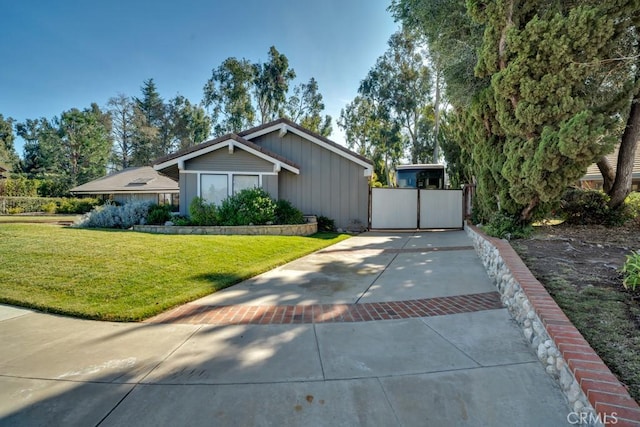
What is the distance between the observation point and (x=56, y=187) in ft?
100.0

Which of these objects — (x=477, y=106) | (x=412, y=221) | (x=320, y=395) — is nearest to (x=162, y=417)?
(x=320, y=395)

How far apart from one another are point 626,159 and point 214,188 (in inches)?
504

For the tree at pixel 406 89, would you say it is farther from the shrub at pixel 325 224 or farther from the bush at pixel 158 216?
the bush at pixel 158 216

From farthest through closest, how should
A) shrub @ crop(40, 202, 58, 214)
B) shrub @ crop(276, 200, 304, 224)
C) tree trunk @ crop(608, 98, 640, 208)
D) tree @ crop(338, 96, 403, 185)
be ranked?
tree @ crop(338, 96, 403, 185) < shrub @ crop(40, 202, 58, 214) < shrub @ crop(276, 200, 304, 224) < tree trunk @ crop(608, 98, 640, 208)

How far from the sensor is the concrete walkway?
6.84ft

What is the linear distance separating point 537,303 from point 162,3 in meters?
14.7

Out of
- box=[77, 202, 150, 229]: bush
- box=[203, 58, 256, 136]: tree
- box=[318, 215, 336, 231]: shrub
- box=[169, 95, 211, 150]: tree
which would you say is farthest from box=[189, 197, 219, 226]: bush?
box=[169, 95, 211, 150]: tree

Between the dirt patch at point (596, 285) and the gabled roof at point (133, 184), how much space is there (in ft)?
73.9

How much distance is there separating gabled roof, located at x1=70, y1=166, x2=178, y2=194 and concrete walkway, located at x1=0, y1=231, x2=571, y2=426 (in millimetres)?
20619

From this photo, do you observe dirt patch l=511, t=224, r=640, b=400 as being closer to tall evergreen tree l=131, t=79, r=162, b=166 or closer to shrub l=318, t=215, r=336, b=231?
shrub l=318, t=215, r=336, b=231

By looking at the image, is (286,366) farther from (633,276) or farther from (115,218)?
(115,218)

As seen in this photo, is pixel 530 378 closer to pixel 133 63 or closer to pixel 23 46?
pixel 23 46

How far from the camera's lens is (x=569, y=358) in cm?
226

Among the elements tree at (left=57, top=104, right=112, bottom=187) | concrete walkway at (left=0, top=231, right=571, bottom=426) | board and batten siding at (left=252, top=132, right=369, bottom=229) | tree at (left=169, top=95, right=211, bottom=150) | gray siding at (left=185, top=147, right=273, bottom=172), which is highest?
tree at (left=169, top=95, right=211, bottom=150)
